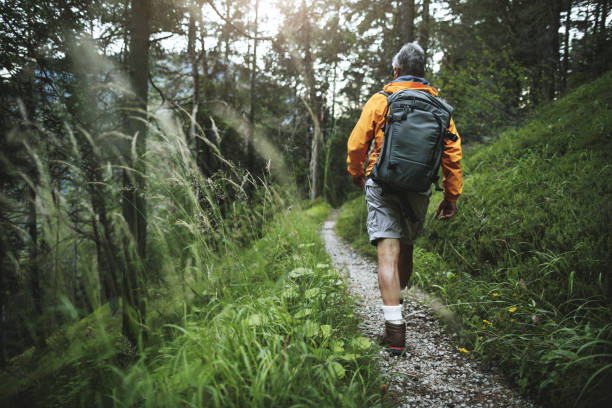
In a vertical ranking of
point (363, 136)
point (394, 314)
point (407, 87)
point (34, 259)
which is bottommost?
point (394, 314)

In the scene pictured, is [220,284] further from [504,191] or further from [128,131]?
[504,191]

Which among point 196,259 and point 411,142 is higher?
point 411,142

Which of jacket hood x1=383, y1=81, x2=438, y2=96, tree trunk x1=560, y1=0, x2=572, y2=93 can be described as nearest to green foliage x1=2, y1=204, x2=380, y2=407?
jacket hood x1=383, y1=81, x2=438, y2=96

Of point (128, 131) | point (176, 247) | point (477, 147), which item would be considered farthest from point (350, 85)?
point (176, 247)

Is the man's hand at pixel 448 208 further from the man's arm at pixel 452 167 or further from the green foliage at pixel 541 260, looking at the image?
the green foliage at pixel 541 260

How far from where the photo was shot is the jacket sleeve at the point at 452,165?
210 cm

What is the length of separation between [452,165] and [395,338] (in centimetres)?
138

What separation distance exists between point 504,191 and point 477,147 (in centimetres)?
313

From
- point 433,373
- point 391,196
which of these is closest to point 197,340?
point 433,373

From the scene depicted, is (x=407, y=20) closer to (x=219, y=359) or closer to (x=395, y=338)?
(x=395, y=338)

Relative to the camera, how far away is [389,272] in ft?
6.44

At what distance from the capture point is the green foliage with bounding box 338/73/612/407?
58.8 inches

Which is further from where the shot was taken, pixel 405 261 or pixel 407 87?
pixel 405 261

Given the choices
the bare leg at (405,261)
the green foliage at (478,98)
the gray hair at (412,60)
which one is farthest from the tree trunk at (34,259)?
the green foliage at (478,98)
